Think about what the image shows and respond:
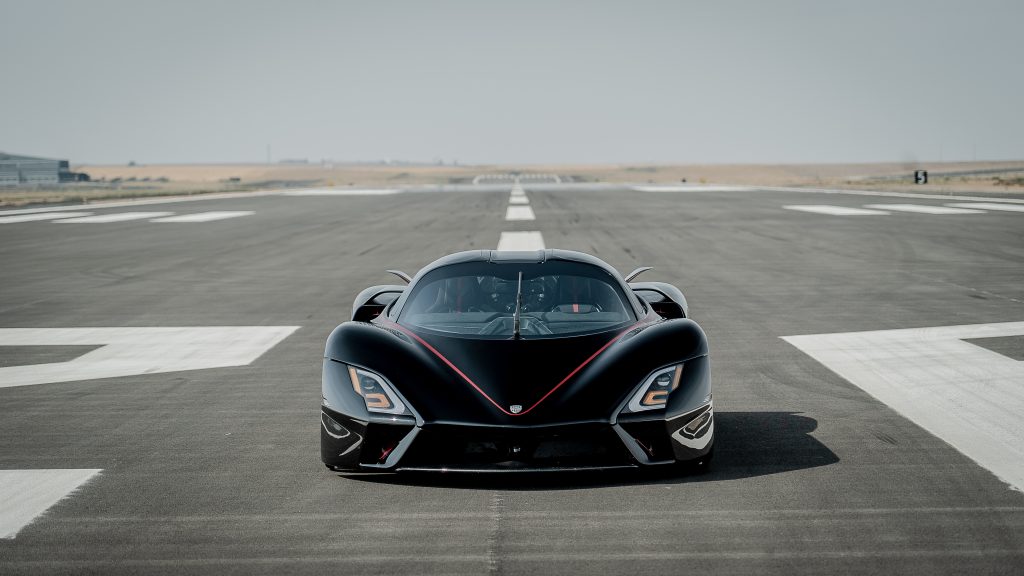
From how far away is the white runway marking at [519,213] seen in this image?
35781mm

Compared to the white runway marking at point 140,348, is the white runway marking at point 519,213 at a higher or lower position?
higher

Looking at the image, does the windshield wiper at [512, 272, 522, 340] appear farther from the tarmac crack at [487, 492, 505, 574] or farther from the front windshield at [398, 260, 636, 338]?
the tarmac crack at [487, 492, 505, 574]

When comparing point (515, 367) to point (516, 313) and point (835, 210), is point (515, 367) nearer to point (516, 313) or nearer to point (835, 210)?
point (516, 313)

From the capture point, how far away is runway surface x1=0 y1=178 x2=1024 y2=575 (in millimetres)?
4973

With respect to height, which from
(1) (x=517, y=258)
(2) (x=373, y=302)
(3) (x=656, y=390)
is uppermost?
(1) (x=517, y=258)

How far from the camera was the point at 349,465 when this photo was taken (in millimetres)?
6020

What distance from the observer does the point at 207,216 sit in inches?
1561

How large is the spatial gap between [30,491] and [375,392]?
6.84 ft

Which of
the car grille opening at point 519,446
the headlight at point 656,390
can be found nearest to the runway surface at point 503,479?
the car grille opening at point 519,446

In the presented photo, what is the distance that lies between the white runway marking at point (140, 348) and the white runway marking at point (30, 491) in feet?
10.8

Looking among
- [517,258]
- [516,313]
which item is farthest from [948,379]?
[516,313]

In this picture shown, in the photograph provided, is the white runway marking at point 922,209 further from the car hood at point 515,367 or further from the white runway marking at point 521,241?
the car hood at point 515,367

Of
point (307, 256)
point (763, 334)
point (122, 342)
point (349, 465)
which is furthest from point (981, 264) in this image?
point (349, 465)

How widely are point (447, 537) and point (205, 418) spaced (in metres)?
3.40
